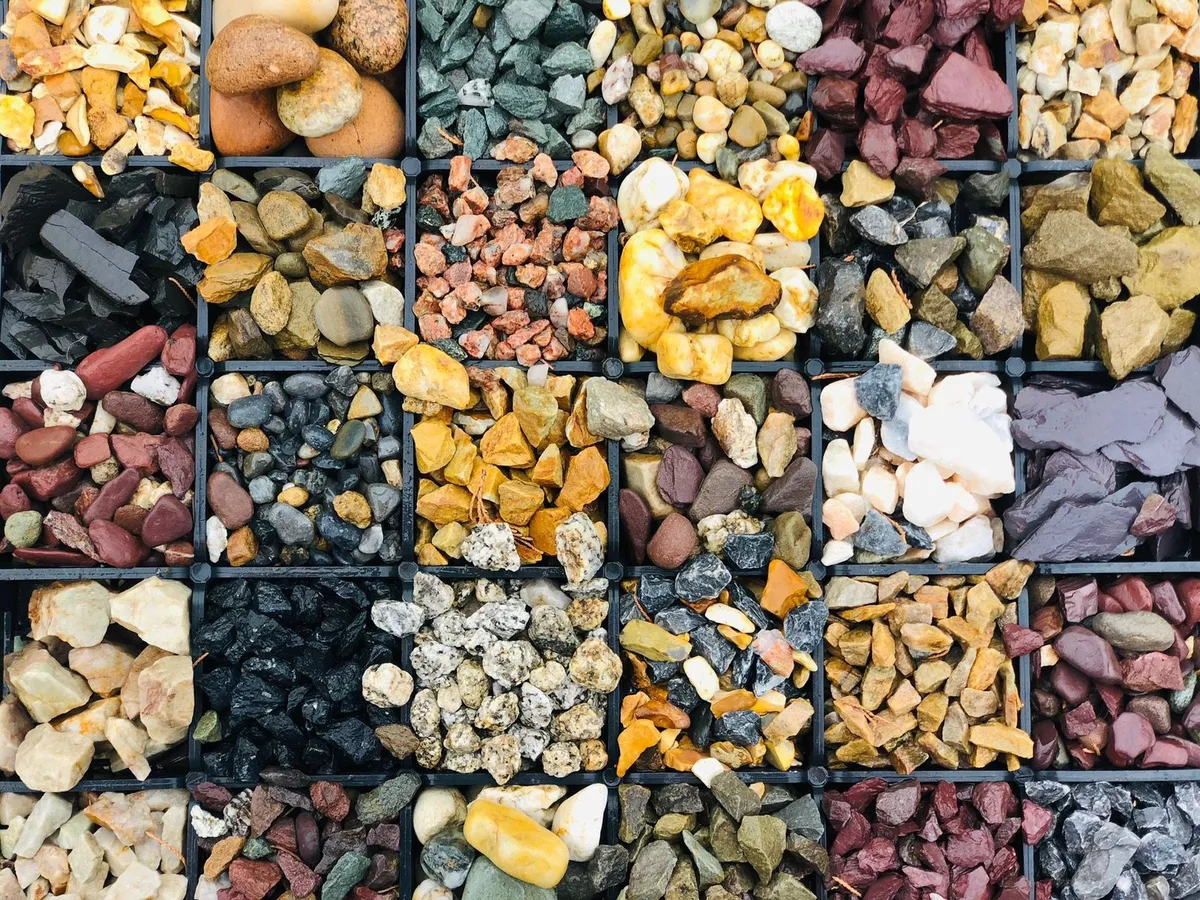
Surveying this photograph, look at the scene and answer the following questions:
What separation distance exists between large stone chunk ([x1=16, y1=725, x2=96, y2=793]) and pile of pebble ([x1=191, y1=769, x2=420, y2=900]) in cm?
14

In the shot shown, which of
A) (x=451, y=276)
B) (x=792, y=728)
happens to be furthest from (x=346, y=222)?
(x=792, y=728)

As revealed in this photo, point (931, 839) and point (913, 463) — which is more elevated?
point (913, 463)

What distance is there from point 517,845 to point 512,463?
1.47 feet

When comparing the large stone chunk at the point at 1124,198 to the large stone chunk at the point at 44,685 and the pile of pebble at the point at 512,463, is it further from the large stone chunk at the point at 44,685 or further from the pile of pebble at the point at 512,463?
the large stone chunk at the point at 44,685

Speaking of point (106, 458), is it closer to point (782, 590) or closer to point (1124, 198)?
point (782, 590)

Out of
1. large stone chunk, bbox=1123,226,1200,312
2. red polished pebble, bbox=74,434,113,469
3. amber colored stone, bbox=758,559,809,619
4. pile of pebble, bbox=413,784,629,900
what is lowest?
pile of pebble, bbox=413,784,629,900

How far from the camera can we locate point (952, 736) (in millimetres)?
1169

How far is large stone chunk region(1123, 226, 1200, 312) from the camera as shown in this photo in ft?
3.85

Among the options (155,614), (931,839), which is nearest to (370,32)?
(155,614)

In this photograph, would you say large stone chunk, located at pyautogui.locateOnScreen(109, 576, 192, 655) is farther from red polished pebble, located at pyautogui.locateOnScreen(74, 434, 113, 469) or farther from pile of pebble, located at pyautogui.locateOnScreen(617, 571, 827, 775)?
pile of pebble, located at pyautogui.locateOnScreen(617, 571, 827, 775)

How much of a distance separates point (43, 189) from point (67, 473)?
13.6 inches

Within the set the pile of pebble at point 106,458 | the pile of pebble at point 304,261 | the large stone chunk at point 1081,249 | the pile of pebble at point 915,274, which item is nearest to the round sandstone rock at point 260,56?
the pile of pebble at point 304,261

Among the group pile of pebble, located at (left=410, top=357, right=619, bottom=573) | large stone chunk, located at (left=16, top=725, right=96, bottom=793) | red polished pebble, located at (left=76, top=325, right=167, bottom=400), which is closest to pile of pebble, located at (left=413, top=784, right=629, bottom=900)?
pile of pebble, located at (left=410, top=357, right=619, bottom=573)

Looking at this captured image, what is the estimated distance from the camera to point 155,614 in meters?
1.14
